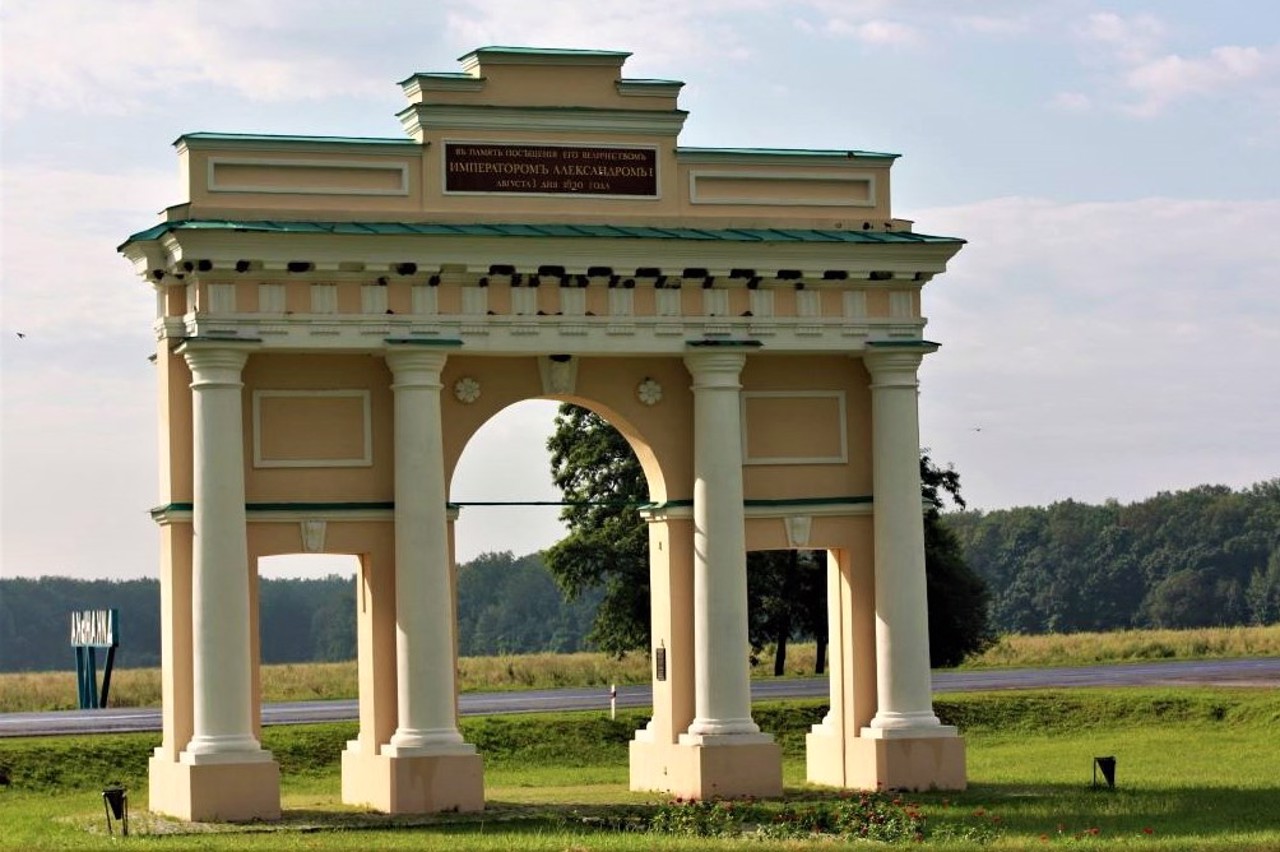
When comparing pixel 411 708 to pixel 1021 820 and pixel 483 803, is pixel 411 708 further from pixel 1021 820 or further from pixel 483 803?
pixel 1021 820

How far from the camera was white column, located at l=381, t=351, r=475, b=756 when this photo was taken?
34.1m

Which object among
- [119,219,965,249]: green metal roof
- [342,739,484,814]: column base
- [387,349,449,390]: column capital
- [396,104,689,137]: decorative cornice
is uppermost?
[396,104,689,137]: decorative cornice

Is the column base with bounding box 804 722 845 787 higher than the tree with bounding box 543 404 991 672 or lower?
lower

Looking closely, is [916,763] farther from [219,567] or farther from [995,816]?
[219,567]

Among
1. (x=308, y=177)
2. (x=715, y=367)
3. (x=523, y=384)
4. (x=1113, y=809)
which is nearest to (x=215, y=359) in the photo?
(x=308, y=177)

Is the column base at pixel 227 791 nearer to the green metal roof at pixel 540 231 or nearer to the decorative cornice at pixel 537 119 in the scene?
the green metal roof at pixel 540 231

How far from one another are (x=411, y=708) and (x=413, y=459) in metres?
3.24

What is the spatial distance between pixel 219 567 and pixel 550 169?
692cm

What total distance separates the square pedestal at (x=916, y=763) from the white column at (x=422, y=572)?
580cm

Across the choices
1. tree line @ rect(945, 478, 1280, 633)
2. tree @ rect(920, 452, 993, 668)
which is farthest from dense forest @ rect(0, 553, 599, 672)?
tree @ rect(920, 452, 993, 668)

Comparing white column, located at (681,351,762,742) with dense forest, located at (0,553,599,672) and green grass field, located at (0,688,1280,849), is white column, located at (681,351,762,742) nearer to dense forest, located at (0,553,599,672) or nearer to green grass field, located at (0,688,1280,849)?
green grass field, located at (0,688,1280,849)

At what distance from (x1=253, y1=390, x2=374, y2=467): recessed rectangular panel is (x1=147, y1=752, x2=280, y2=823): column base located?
4.05 metres

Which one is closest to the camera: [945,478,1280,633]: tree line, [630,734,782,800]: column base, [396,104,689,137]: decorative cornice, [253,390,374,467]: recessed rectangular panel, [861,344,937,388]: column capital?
[253,390,374,467]: recessed rectangular panel

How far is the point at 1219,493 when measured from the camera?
4833 inches
